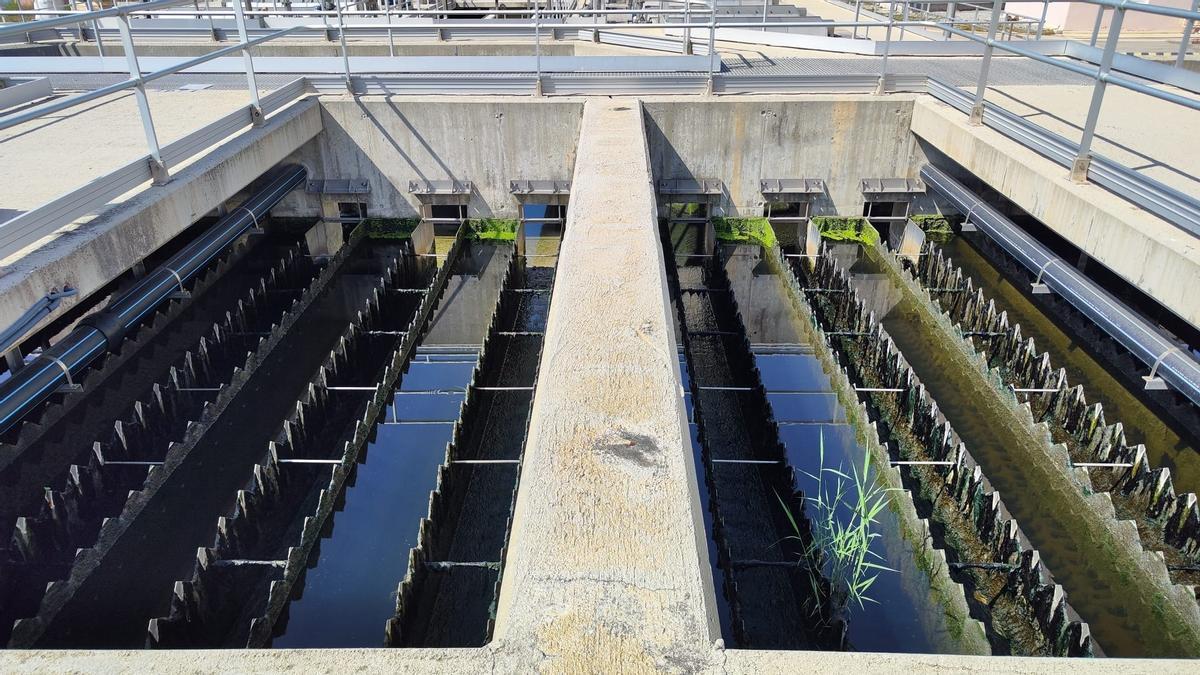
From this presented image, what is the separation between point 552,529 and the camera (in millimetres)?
3074

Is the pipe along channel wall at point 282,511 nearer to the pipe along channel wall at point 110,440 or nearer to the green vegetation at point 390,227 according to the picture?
the pipe along channel wall at point 110,440

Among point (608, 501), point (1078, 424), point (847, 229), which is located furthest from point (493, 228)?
point (608, 501)

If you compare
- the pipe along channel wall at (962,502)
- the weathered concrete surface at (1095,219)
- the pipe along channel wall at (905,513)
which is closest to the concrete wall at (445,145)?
the pipe along channel wall at (905,513)

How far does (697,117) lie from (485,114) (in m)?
2.60

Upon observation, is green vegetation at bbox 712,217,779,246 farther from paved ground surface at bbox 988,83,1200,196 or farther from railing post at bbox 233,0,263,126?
railing post at bbox 233,0,263,126

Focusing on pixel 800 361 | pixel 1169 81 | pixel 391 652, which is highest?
pixel 1169 81

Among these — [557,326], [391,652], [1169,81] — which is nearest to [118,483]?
[557,326]

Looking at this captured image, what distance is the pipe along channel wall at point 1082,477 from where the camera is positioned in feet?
17.1

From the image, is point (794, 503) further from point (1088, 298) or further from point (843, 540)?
point (1088, 298)

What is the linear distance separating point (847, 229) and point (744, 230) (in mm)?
1355

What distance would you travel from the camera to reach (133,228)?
622cm

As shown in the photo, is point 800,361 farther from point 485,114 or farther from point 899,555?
point 485,114

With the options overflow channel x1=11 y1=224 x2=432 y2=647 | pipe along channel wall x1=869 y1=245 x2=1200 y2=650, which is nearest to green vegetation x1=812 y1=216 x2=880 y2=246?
pipe along channel wall x1=869 y1=245 x2=1200 y2=650

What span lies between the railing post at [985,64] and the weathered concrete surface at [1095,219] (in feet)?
0.47
